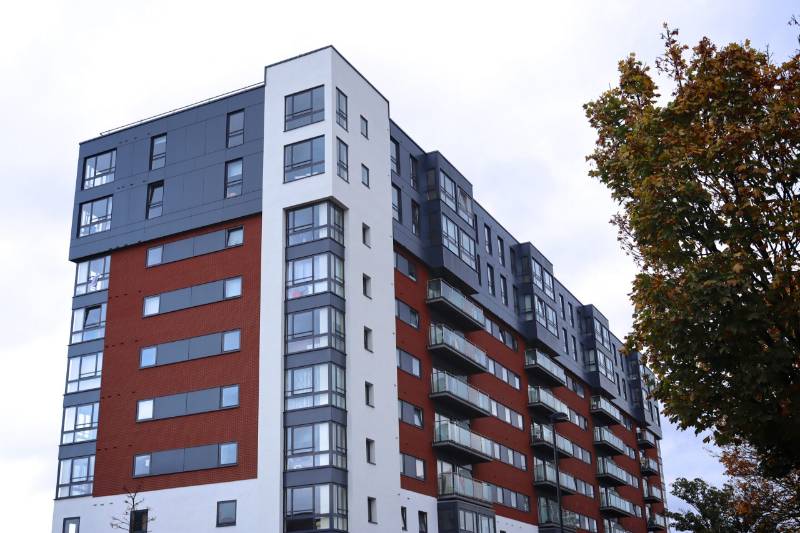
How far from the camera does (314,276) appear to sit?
41219 mm

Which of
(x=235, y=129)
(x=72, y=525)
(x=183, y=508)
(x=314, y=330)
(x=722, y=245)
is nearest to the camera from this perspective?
(x=722, y=245)

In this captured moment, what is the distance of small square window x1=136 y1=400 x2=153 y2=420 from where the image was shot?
4278 cm

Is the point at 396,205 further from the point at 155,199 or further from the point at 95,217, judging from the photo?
the point at 95,217

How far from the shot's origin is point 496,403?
184 ft

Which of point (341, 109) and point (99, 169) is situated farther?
point (99, 169)

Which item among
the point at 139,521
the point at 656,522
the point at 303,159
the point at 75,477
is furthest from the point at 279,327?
the point at 656,522

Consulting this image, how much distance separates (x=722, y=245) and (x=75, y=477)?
114 ft

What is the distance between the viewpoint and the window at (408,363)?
1794 inches

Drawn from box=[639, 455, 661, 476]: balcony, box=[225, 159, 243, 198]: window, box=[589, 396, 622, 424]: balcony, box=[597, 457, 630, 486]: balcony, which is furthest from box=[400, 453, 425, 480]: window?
box=[639, 455, 661, 476]: balcony

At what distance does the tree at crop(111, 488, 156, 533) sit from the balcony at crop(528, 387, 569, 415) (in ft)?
92.3

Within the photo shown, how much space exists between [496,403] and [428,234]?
12169 mm

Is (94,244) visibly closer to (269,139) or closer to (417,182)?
(269,139)

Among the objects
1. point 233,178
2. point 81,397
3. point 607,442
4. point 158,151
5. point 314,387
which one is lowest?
point 314,387

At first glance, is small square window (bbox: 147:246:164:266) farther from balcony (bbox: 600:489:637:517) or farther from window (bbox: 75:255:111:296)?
balcony (bbox: 600:489:637:517)
